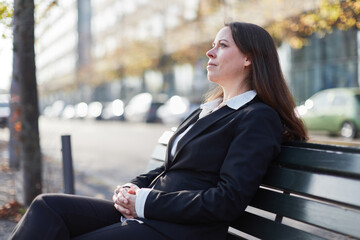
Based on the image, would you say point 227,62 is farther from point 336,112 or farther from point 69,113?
point 69,113

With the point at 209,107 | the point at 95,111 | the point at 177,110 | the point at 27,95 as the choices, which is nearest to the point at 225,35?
the point at 209,107

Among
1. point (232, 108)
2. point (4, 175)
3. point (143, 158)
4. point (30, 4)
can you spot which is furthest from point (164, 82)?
point (232, 108)

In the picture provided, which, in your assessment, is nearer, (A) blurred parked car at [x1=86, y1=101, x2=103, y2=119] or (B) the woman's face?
(B) the woman's face

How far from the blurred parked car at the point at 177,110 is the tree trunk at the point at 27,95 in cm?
1854

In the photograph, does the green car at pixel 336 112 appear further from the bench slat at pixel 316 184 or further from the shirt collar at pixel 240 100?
the bench slat at pixel 316 184

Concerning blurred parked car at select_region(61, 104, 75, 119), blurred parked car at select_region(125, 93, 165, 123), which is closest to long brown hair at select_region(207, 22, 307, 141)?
blurred parked car at select_region(125, 93, 165, 123)

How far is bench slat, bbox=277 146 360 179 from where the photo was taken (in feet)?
6.22

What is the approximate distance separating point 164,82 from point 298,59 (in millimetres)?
18220

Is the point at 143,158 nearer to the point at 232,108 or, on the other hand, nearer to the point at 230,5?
the point at 232,108

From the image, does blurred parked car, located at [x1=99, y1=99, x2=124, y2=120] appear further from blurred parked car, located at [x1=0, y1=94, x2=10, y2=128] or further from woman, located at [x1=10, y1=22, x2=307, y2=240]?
woman, located at [x1=10, y1=22, x2=307, y2=240]

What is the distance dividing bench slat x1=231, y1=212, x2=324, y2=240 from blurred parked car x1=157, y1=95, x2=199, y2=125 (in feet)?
69.9

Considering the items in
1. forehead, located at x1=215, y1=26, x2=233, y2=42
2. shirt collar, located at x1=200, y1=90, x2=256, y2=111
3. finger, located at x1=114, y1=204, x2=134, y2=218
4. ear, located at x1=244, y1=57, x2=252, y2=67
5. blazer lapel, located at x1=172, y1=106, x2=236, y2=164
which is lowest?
finger, located at x1=114, y1=204, x2=134, y2=218

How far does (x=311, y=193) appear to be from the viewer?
80.4 inches

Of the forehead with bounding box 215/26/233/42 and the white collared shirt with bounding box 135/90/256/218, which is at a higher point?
the forehead with bounding box 215/26/233/42
